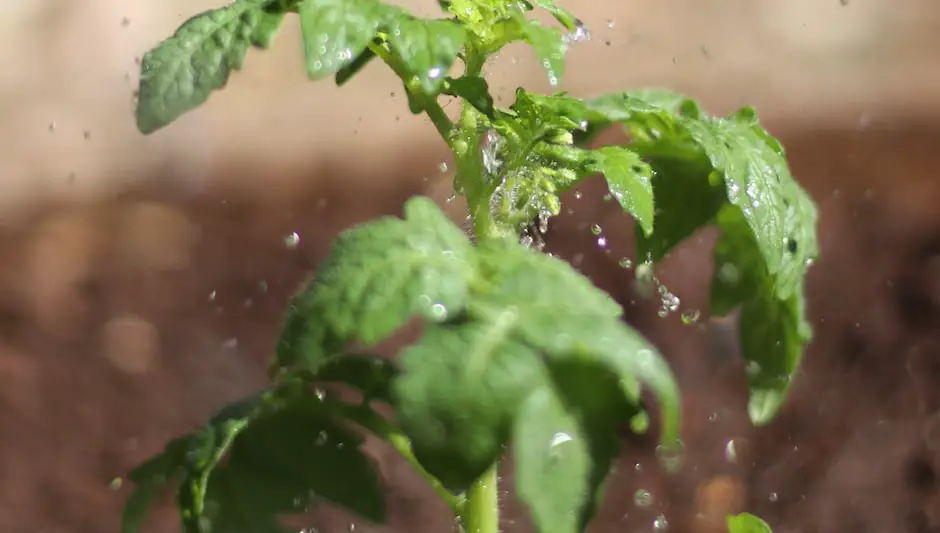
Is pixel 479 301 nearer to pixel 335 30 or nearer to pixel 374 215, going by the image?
pixel 335 30

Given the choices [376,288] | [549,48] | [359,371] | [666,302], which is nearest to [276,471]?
[359,371]

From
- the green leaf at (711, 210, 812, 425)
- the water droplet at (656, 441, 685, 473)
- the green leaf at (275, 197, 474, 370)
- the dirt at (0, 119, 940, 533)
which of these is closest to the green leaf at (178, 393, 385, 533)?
the green leaf at (275, 197, 474, 370)

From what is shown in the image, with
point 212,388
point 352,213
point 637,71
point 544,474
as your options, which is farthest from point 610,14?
point 544,474

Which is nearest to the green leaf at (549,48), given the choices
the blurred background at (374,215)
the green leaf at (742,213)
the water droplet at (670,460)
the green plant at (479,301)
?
the green plant at (479,301)

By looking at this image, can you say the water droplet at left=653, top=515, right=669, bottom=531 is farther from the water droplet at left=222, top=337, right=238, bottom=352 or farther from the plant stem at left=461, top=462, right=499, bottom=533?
the plant stem at left=461, top=462, right=499, bottom=533

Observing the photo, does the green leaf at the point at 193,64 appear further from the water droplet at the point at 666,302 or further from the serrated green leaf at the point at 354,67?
the water droplet at the point at 666,302

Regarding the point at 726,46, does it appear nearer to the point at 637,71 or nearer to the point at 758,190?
the point at 637,71
